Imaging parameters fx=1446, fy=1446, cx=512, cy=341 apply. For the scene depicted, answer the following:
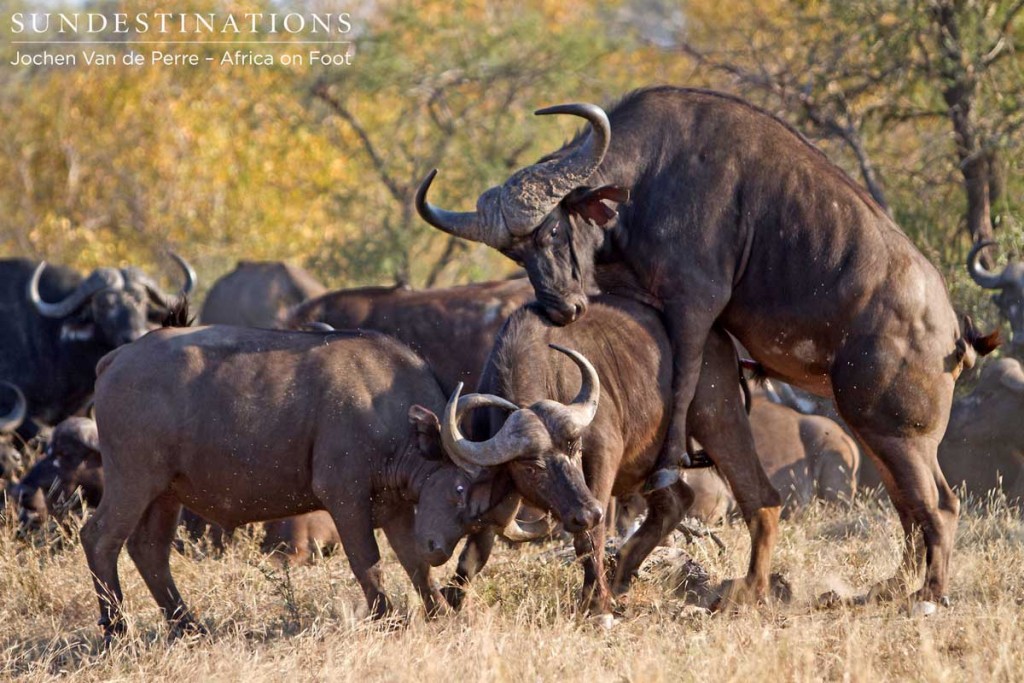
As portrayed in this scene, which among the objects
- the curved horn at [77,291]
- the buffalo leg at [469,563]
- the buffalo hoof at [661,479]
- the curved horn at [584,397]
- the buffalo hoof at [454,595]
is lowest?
the buffalo hoof at [454,595]

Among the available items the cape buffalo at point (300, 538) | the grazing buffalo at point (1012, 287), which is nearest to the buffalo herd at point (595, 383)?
the cape buffalo at point (300, 538)

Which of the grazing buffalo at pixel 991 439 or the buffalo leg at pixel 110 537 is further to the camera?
the grazing buffalo at pixel 991 439

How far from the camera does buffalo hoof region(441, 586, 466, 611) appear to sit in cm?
697

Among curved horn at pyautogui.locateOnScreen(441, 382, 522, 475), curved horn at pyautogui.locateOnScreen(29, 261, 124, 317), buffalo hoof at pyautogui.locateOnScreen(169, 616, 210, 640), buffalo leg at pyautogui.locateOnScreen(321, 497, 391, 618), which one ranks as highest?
curved horn at pyautogui.locateOnScreen(441, 382, 522, 475)


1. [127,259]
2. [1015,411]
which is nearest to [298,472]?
[1015,411]

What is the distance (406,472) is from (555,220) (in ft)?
4.56

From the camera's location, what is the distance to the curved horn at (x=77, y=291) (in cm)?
1205

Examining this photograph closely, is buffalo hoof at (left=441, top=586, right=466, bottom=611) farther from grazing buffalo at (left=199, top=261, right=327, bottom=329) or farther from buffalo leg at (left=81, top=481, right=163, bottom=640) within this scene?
grazing buffalo at (left=199, top=261, right=327, bottom=329)

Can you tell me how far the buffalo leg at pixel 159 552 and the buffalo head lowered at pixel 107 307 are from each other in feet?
15.9

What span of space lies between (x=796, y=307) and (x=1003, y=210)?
19.2ft

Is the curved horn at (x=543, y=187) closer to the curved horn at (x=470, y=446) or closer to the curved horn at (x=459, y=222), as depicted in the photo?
the curved horn at (x=459, y=222)

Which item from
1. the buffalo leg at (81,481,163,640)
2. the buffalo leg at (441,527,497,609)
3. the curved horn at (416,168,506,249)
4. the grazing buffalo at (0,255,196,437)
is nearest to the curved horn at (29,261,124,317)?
the grazing buffalo at (0,255,196,437)

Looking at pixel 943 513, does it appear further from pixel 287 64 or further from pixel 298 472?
pixel 287 64

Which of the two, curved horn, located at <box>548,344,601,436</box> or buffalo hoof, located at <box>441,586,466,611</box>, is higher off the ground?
curved horn, located at <box>548,344,601,436</box>
